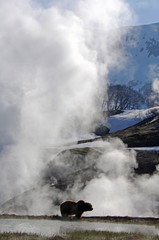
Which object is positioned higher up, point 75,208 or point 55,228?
point 75,208

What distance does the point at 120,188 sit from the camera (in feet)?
120

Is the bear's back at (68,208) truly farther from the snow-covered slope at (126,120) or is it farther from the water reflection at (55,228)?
the snow-covered slope at (126,120)

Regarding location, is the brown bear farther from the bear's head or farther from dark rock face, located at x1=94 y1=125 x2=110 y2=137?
dark rock face, located at x1=94 y1=125 x2=110 y2=137

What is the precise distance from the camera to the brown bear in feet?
67.8

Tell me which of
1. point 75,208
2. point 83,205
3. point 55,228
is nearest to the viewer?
point 55,228

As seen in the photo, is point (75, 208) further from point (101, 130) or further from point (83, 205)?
point (101, 130)

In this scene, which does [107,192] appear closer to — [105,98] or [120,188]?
[120,188]

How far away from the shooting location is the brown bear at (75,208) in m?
20.7

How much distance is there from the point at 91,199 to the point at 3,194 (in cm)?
1305

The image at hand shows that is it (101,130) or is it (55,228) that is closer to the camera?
(55,228)

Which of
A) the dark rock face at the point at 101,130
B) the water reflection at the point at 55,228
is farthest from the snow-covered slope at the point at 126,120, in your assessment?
the water reflection at the point at 55,228

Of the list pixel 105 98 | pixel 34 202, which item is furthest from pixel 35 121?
pixel 105 98

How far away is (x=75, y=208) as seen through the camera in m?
20.8

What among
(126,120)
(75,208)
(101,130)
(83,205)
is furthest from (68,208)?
(126,120)
